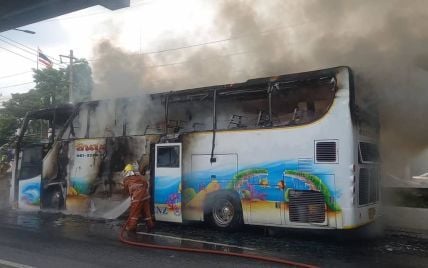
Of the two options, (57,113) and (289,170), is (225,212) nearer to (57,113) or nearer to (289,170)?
(289,170)

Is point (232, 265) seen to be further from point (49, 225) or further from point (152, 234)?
point (49, 225)

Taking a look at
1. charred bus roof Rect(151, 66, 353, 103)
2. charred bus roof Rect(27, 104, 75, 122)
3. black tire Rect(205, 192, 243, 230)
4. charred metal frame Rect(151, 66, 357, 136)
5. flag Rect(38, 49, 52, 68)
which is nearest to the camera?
charred metal frame Rect(151, 66, 357, 136)

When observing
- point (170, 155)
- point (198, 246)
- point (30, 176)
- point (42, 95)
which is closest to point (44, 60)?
point (42, 95)

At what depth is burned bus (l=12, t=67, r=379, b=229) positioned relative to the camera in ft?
24.3

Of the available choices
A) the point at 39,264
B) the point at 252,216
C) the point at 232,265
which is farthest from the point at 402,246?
the point at 39,264

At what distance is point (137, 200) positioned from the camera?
8680 mm

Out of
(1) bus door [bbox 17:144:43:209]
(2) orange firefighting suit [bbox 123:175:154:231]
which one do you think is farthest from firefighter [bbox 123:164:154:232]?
(1) bus door [bbox 17:144:43:209]

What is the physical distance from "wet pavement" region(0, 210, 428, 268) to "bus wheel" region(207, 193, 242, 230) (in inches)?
7.4

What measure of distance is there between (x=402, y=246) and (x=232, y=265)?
323 cm

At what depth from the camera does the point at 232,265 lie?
595 cm

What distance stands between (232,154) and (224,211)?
114cm

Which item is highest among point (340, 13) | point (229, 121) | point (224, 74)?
point (340, 13)

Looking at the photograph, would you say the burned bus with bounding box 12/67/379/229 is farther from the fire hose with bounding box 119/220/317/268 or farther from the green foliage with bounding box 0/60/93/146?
the green foliage with bounding box 0/60/93/146

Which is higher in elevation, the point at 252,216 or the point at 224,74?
the point at 224,74
